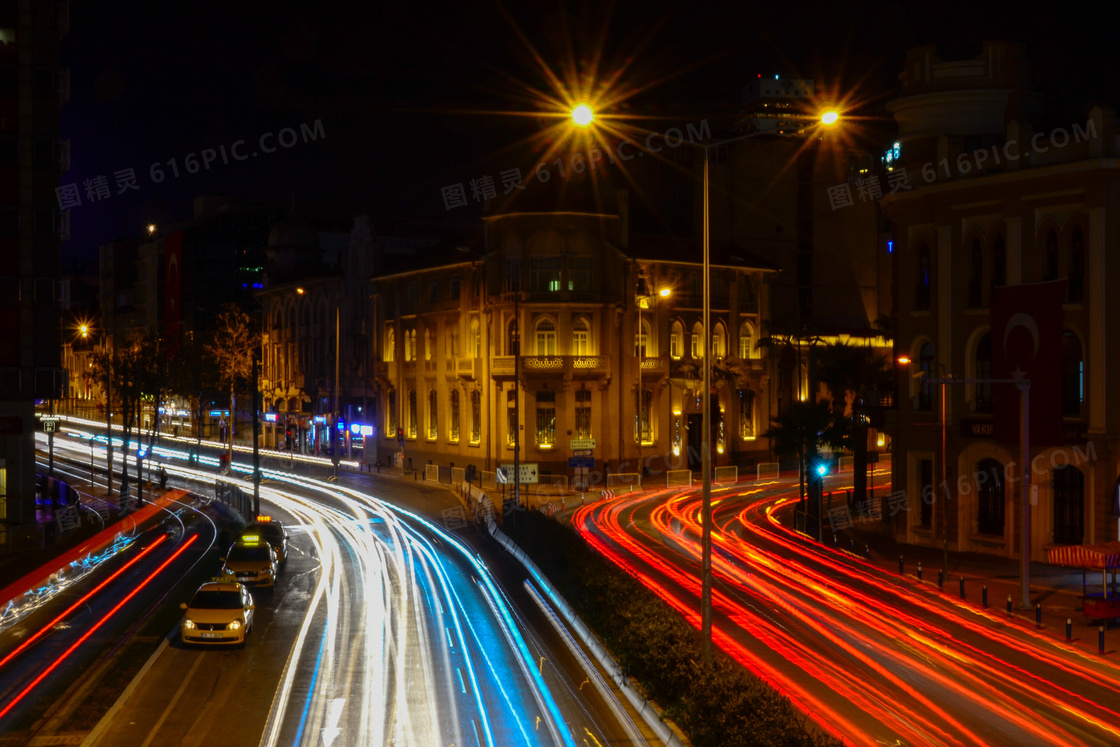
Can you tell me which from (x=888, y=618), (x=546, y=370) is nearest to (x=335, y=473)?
(x=546, y=370)

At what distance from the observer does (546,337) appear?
6750 cm

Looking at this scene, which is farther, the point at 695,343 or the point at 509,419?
the point at 695,343

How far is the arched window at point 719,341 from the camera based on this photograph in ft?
244

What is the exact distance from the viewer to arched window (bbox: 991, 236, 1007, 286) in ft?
131

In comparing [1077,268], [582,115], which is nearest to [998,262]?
[1077,268]

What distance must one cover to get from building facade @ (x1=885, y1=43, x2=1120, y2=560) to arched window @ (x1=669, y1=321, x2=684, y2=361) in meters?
27.7

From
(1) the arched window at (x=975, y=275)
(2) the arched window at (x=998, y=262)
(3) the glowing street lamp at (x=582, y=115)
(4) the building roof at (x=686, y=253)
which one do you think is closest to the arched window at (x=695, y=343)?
(4) the building roof at (x=686, y=253)

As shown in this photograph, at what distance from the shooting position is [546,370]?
66.4 m

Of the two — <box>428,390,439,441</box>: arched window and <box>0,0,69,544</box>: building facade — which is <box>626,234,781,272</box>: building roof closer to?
<box>428,390,439,441</box>: arched window

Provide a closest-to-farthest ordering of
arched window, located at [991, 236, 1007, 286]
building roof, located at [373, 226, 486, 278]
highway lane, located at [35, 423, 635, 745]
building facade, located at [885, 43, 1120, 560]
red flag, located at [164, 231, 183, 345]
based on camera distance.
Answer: highway lane, located at [35, 423, 635, 745], building facade, located at [885, 43, 1120, 560], arched window, located at [991, 236, 1007, 286], building roof, located at [373, 226, 486, 278], red flag, located at [164, 231, 183, 345]

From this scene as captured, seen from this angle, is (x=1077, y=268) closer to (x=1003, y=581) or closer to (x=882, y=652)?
(x=1003, y=581)

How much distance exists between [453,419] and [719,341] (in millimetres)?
19269

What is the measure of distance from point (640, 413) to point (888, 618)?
127 feet

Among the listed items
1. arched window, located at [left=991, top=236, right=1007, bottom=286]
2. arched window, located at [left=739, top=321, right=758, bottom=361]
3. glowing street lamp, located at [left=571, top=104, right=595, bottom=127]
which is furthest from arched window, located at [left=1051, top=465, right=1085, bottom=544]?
arched window, located at [left=739, top=321, right=758, bottom=361]
